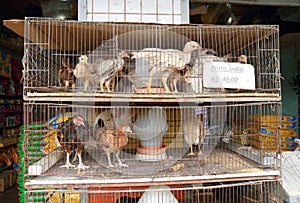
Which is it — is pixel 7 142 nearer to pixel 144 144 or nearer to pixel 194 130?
pixel 144 144

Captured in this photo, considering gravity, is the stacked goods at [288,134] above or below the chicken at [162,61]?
below

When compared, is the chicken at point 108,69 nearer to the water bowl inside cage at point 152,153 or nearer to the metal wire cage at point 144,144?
the metal wire cage at point 144,144

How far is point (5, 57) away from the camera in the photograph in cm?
314

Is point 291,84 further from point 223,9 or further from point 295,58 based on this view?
point 223,9

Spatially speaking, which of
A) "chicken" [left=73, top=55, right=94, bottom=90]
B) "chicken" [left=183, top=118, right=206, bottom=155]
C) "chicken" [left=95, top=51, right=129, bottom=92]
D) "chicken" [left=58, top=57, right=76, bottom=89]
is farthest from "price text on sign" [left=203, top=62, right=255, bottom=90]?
"chicken" [left=58, top=57, right=76, bottom=89]

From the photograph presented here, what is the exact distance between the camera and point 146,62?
159cm

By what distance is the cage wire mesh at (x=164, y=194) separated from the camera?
145 centimetres

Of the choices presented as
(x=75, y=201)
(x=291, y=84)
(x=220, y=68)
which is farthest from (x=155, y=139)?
(x=291, y=84)

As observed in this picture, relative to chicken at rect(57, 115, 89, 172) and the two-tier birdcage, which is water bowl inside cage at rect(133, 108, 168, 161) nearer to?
the two-tier birdcage

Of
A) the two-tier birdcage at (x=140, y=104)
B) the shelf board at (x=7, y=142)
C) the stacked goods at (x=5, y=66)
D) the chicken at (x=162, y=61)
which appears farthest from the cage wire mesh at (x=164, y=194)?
the stacked goods at (x=5, y=66)

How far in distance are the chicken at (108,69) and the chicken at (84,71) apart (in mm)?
55

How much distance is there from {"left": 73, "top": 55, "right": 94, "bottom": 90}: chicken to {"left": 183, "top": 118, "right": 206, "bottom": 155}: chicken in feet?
2.46

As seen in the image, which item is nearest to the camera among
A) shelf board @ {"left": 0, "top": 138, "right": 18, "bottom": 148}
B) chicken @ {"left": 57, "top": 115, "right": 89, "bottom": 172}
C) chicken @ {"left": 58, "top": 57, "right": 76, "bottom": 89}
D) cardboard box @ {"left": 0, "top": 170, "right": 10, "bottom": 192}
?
chicken @ {"left": 57, "top": 115, "right": 89, "bottom": 172}

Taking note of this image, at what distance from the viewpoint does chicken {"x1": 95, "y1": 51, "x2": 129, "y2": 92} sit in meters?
1.50
